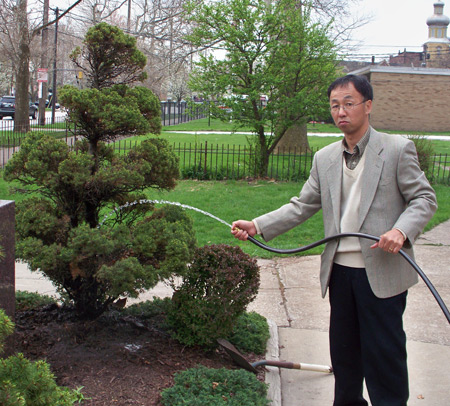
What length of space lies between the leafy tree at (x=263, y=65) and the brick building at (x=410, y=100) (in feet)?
78.3

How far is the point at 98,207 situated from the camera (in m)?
4.18

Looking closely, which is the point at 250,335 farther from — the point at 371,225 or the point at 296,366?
the point at 371,225

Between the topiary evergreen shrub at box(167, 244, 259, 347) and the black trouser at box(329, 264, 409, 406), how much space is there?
2.99 feet

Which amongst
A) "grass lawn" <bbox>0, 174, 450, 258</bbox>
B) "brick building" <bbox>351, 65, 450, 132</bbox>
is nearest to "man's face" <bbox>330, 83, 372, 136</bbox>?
"grass lawn" <bbox>0, 174, 450, 258</bbox>

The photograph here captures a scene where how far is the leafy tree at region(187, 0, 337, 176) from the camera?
12438 millimetres

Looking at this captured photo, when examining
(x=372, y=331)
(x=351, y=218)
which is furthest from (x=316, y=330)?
(x=351, y=218)

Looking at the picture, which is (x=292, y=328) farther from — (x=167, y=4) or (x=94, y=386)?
(x=167, y=4)

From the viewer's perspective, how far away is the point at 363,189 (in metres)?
2.95

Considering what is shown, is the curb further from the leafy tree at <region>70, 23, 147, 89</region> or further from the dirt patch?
the leafy tree at <region>70, 23, 147, 89</region>

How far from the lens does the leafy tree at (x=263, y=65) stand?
12438mm

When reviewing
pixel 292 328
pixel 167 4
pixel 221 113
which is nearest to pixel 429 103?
pixel 167 4

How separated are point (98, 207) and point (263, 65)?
368 inches

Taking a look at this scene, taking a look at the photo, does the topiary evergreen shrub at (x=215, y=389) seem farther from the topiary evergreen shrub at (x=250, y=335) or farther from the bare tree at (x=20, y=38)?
the bare tree at (x=20, y=38)

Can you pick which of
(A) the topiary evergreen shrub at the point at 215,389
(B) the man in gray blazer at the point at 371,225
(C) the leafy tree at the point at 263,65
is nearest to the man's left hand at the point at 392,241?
(B) the man in gray blazer at the point at 371,225
